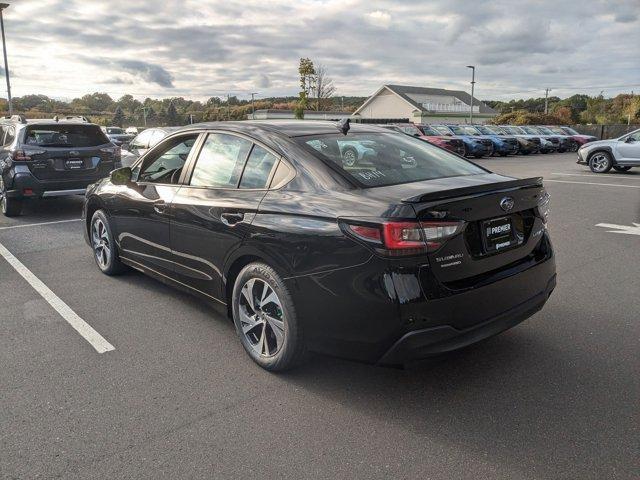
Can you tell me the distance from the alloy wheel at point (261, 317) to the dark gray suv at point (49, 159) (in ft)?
22.4

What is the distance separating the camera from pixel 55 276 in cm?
578

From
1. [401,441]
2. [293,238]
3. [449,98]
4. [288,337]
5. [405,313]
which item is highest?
[449,98]

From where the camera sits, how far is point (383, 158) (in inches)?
146

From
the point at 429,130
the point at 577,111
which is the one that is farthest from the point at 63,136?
the point at 577,111

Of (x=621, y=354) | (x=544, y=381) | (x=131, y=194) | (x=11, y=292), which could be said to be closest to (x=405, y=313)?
(x=544, y=381)

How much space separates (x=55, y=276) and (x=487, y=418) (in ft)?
15.7

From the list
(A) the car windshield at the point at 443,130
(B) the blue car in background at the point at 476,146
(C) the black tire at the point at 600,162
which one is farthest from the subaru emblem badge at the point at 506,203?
(A) the car windshield at the point at 443,130

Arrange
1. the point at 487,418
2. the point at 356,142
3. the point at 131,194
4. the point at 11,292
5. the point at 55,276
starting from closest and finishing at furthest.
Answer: the point at 487,418 → the point at 356,142 → the point at 131,194 → the point at 11,292 → the point at 55,276

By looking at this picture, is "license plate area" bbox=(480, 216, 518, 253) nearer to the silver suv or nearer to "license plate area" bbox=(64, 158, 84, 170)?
"license plate area" bbox=(64, 158, 84, 170)

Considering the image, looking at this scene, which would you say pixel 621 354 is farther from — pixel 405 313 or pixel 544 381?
pixel 405 313

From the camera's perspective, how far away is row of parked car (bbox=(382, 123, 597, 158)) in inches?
958

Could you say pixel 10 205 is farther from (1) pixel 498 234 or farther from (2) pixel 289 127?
(1) pixel 498 234

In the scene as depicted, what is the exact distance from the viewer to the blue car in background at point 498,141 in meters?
26.0

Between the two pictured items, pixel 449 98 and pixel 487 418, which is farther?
pixel 449 98
